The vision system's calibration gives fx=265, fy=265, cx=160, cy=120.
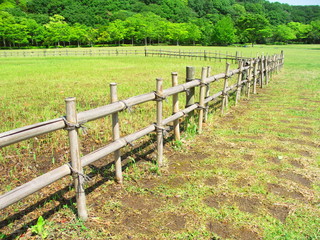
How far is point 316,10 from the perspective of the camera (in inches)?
5659

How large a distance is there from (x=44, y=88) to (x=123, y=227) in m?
9.78

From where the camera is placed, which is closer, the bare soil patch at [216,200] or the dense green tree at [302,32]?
the bare soil patch at [216,200]

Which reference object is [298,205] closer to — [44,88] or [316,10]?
[44,88]

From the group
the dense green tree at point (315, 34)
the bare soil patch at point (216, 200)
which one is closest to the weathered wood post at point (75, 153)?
the bare soil patch at point (216, 200)

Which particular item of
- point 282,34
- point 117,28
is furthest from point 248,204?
point 282,34

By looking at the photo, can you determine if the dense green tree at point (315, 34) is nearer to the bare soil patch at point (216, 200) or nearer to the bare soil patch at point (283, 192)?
the bare soil patch at point (283, 192)

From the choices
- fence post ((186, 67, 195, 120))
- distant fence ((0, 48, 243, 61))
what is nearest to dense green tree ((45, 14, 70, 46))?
distant fence ((0, 48, 243, 61))

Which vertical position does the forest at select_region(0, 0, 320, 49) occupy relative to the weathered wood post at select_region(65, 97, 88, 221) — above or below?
above

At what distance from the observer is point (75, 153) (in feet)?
9.27

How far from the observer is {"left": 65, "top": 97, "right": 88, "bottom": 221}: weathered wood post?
2711mm

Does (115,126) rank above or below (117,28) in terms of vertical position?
below

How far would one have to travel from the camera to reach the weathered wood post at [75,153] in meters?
2.71

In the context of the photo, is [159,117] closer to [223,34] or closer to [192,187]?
[192,187]

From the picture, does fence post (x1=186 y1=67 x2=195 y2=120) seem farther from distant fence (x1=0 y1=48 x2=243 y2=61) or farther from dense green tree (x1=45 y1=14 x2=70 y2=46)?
dense green tree (x1=45 y1=14 x2=70 y2=46)
